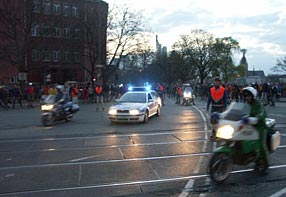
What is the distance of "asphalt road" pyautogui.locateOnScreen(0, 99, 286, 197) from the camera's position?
6.44 meters

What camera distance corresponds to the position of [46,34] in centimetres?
4475

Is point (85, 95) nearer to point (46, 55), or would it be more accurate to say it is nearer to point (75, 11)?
point (46, 55)

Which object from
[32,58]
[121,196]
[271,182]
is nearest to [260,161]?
[271,182]

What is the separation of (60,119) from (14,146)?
6623mm

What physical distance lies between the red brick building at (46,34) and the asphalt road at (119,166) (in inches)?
1091

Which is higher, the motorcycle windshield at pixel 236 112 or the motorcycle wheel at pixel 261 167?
the motorcycle windshield at pixel 236 112

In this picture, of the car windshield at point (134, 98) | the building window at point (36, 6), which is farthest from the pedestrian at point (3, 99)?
the building window at point (36, 6)

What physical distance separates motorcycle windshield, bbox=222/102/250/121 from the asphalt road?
1.10 metres

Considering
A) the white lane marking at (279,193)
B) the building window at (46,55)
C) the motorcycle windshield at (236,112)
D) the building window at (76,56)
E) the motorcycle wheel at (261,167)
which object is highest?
the building window at (46,55)

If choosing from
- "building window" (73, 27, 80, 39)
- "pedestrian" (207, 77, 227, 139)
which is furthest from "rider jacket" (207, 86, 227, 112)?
"building window" (73, 27, 80, 39)

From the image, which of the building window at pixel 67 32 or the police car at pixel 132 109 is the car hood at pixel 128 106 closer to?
the police car at pixel 132 109

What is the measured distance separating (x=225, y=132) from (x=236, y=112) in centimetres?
47

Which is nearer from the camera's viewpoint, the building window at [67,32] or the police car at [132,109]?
the police car at [132,109]

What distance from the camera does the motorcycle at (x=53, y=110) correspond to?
16.6 metres
